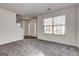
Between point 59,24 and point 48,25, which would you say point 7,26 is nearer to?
point 48,25

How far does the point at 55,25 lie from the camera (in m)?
6.41

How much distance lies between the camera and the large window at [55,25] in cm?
584

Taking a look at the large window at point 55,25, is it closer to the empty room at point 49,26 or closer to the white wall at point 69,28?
the empty room at point 49,26

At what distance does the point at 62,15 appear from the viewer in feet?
18.9

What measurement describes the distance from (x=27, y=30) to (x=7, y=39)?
6.49 metres

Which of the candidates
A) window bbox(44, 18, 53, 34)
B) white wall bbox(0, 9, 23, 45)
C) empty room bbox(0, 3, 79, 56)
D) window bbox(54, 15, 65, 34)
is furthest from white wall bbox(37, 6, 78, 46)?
white wall bbox(0, 9, 23, 45)

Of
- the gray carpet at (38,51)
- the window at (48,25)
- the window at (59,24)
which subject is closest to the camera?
the gray carpet at (38,51)

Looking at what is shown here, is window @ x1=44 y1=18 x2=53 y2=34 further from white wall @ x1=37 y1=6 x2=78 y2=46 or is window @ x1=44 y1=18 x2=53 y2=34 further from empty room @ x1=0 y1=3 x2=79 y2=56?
white wall @ x1=37 y1=6 x2=78 y2=46

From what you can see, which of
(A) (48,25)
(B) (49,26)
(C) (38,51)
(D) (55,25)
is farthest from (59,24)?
(C) (38,51)

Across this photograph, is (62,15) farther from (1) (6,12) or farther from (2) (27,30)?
(2) (27,30)

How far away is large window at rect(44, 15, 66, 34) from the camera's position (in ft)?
19.2

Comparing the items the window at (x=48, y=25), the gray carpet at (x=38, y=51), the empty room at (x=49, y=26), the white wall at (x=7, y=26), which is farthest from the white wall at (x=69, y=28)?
the white wall at (x=7, y=26)

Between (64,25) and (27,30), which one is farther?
(27,30)

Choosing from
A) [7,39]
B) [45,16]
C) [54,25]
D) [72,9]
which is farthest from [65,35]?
[7,39]
